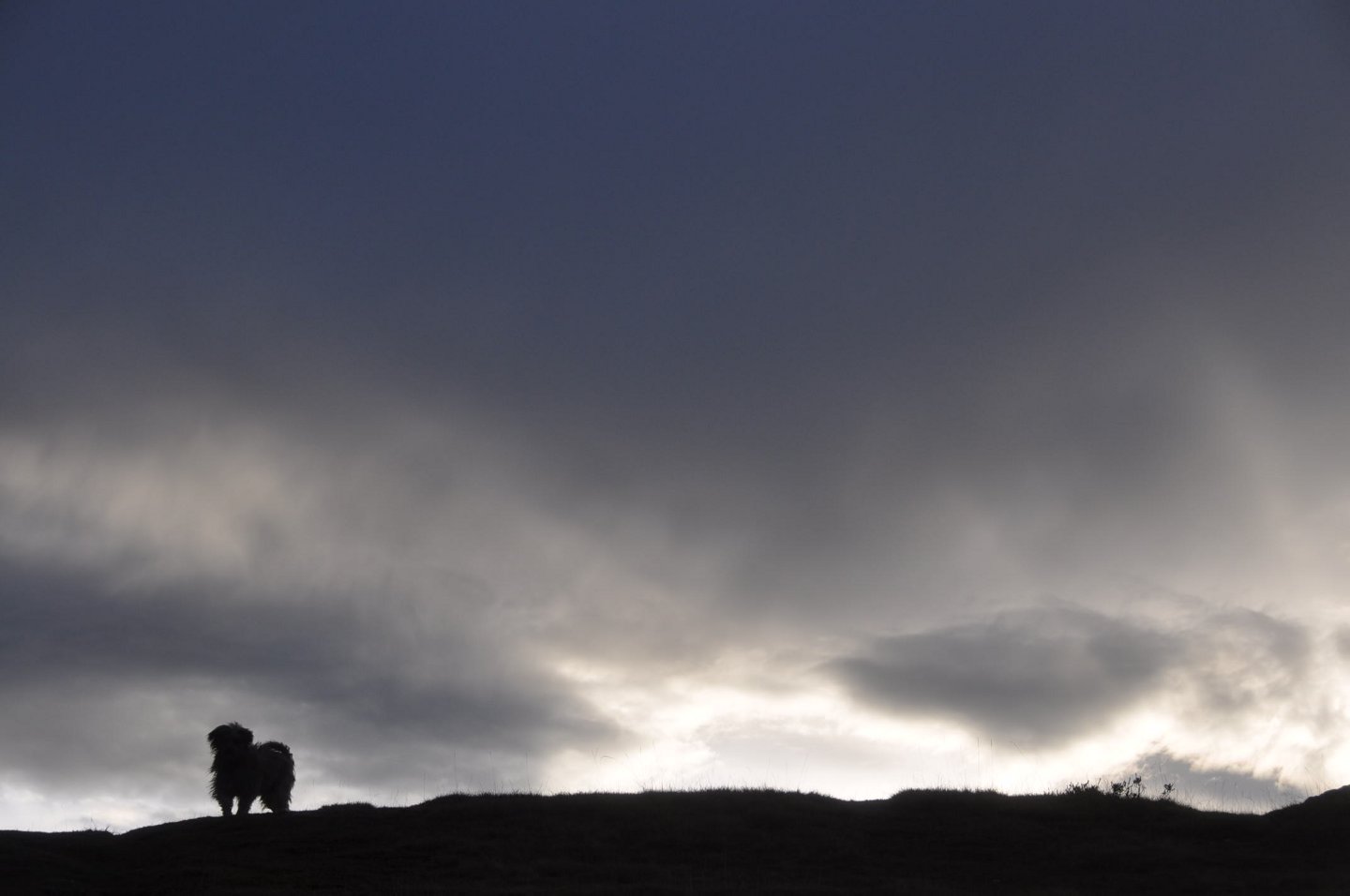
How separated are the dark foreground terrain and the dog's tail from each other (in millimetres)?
5282

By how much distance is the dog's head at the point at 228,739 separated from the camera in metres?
33.0

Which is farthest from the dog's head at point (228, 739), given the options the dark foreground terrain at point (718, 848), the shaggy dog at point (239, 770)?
the dark foreground terrain at point (718, 848)

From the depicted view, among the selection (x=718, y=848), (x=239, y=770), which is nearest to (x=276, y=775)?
(x=239, y=770)

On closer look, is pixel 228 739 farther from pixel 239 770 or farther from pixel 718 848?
pixel 718 848

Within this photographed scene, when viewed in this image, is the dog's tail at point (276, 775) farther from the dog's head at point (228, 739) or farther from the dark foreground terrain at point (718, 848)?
the dark foreground terrain at point (718, 848)

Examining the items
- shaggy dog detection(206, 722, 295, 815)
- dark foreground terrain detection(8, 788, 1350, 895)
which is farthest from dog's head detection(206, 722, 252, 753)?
dark foreground terrain detection(8, 788, 1350, 895)

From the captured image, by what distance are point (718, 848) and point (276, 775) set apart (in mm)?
15936


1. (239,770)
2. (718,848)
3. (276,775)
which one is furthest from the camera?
(276,775)

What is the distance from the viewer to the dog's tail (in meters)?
33.9

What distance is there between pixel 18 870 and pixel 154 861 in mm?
2977

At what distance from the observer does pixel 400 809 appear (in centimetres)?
2936

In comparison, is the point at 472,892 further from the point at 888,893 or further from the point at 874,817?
the point at 874,817

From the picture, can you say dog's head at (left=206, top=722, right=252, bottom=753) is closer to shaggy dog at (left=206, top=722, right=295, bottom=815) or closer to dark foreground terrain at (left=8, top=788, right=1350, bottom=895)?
A: shaggy dog at (left=206, top=722, right=295, bottom=815)

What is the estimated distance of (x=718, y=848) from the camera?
25.4 meters
